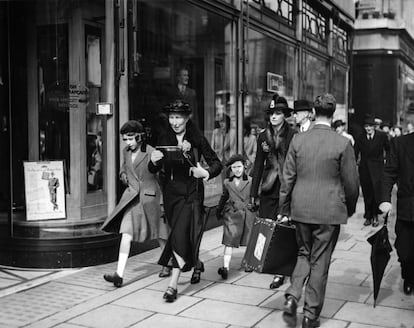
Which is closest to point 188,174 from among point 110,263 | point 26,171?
point 110,263

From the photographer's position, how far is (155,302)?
563cm

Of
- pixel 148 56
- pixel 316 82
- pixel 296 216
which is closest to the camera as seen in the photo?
pixel 296 216

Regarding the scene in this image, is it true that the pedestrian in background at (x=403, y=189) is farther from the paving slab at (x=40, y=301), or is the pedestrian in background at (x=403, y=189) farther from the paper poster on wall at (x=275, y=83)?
the paper poster on wall at (x=275, y=83)

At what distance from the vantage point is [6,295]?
595 cm

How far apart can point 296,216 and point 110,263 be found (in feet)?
10.3

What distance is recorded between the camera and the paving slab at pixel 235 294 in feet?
18.8

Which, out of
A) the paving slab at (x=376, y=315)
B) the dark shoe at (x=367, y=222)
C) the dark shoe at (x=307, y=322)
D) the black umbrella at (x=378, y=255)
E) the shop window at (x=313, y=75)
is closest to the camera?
the dark shoe at (x=307, y=322)

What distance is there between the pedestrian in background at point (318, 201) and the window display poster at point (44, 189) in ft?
12.0

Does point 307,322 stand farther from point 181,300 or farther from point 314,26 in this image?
point 314,26

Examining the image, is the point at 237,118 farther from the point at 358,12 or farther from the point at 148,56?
the point at 358,12

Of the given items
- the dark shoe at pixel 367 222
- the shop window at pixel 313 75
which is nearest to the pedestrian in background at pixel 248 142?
the dark shoe at pixel 367 222

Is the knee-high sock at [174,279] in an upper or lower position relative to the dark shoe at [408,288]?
upper

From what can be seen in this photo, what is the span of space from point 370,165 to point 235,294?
5.42 meters

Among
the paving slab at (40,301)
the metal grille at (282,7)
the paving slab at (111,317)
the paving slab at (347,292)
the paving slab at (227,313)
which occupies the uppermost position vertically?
the metal grille at (282,7)
